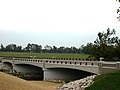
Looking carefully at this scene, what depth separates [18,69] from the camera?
90.9m

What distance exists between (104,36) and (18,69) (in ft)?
105

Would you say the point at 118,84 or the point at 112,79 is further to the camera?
the point at 112,79

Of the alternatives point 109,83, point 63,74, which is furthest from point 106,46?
point 109,83

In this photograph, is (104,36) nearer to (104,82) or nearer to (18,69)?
(18,69)

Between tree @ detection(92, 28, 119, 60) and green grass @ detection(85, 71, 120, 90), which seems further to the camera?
tree @ detection(92, 28, 119, 60)

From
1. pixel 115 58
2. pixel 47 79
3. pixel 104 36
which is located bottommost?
pixel 47 79

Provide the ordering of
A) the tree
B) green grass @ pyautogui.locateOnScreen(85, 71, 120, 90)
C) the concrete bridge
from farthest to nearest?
the tree
the concrete bridge
green grass @ pyautogui.locateOnScreen(85, 71, 120, 90)

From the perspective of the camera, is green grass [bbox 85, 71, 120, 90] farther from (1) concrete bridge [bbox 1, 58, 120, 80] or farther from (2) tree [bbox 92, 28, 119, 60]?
(2) tree [bbox 92, 28, 119, 60]

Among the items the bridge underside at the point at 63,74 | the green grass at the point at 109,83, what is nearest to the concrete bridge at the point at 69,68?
the bridge underside at the point at 63,74

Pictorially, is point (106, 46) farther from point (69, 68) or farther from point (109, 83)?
point (109, 83)

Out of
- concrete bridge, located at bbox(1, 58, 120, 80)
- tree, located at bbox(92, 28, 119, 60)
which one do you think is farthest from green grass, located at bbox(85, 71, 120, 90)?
tree, located at bbox(92, 28, 119, 60)

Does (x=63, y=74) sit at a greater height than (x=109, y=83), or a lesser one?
lesser

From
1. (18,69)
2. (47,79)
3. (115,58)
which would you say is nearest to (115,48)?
(115,58)

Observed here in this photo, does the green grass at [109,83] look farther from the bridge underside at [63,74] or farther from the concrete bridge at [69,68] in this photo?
the bridge underside at [63,74]
